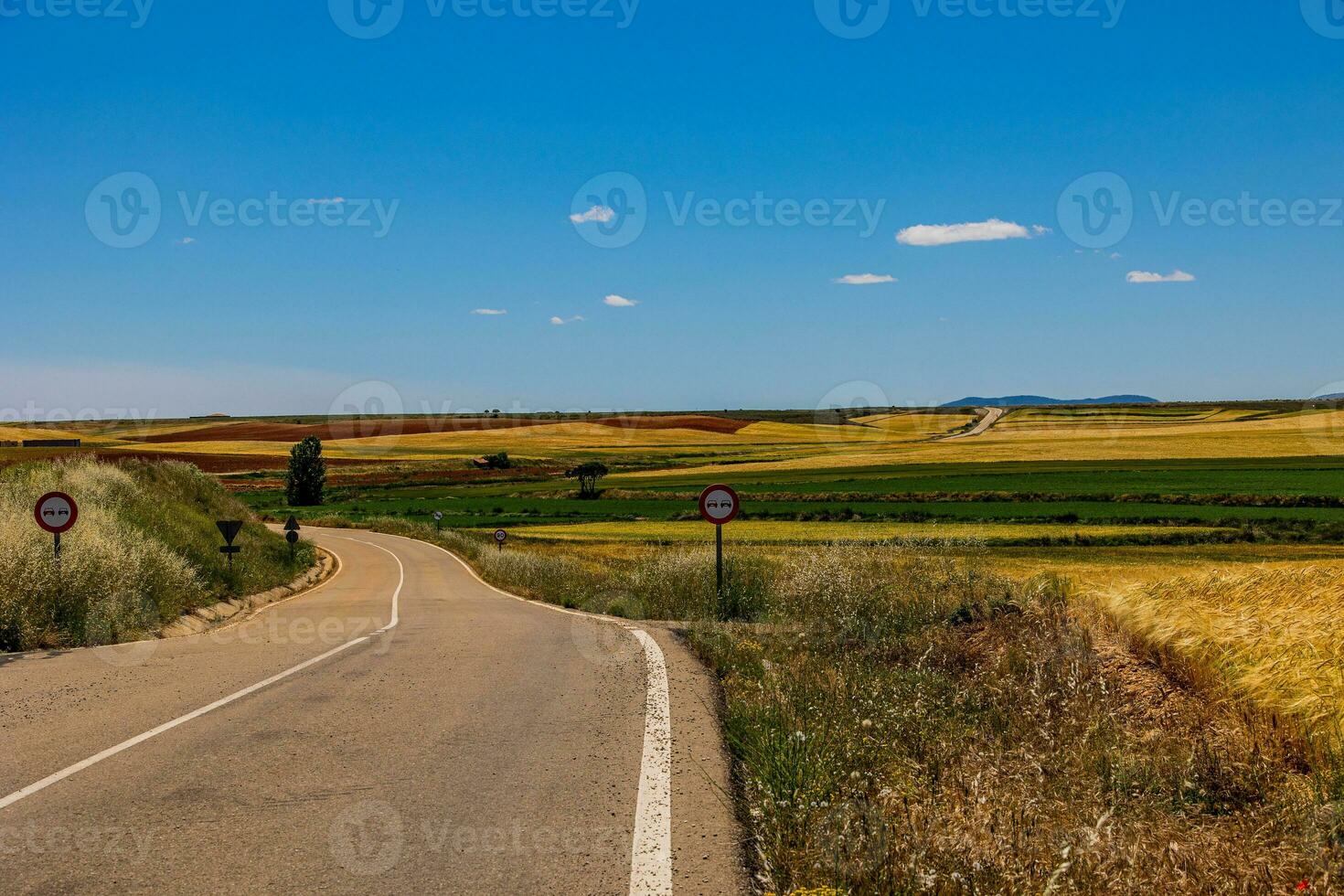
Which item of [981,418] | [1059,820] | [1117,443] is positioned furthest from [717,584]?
[981,418]

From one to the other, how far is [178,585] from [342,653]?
8.32 m

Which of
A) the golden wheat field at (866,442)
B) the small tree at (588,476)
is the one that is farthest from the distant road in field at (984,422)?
the small tree at (588,476)

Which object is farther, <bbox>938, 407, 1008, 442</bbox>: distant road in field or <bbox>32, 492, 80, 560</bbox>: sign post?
<bbox>938, 407, 1008, 442</bbox>: distant road in field

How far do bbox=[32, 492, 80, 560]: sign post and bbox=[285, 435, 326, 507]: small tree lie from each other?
7270 centimetres

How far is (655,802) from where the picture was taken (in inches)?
219

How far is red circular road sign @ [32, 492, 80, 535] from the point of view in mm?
14062

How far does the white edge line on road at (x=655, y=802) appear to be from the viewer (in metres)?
4.49

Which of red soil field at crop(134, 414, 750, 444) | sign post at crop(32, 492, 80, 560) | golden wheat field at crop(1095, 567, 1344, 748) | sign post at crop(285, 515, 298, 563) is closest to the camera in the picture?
golden wheat field at crop(1095, 567, 1344, 748)

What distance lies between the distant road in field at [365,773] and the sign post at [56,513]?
363cm

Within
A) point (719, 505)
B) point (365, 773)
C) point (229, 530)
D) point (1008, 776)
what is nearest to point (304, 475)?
point (229, 530)

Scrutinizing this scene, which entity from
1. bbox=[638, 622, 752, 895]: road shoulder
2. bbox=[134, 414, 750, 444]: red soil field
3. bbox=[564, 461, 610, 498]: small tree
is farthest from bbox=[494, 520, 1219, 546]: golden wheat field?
bbox=[134, 414, 750, 444]: red soil field

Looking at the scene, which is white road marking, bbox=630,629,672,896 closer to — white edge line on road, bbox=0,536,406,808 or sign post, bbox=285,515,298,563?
white edge line on road, bbox=0,536,406,808

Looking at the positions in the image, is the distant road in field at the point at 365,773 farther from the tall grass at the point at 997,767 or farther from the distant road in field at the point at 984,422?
the distant road in field at the point at 984,422

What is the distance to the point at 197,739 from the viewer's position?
23.0 feet
